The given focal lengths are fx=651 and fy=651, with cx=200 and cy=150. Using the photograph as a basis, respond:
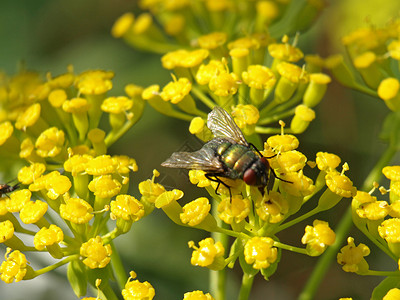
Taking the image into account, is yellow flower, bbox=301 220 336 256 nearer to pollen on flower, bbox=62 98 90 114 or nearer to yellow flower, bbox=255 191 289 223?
yellow flower, bbox=255 191 289 223

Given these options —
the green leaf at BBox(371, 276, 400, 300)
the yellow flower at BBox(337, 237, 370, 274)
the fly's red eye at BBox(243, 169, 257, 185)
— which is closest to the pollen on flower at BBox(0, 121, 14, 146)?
the fly's red eye at BBox(243, 169, 257, 185)

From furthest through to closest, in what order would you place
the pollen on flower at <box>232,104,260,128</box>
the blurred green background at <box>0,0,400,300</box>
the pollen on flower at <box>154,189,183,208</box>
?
the blurred green background at <box>0,0,400,300</box> < the pollen on flower at <box>232,104,260,128</box> < the pollen on flower at <box>154,189,183,208</box>

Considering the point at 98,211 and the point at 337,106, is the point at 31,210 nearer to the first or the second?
the point at 98,211

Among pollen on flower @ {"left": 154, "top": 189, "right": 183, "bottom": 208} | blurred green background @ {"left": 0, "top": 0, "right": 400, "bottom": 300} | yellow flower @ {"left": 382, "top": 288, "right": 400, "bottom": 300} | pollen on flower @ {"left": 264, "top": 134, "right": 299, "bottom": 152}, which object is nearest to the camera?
yellow flower @ {"left": 382, "top": 288, "right": 400, "bottom": 300}

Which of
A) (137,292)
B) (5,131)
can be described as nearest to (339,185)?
(137,292)

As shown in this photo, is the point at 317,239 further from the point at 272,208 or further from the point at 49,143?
the point at 49,143
